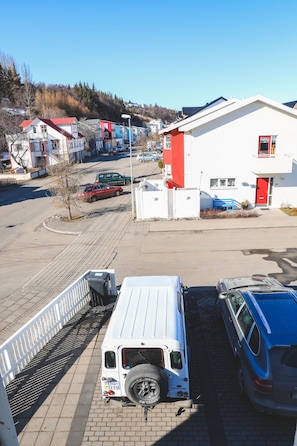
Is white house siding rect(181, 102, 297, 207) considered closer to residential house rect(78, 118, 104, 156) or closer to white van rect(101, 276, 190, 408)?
white van rect(101, 276, 190, 408)

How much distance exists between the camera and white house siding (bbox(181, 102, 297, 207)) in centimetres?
2030

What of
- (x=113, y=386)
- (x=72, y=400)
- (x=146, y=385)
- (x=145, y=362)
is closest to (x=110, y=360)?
(x=113, y=386)

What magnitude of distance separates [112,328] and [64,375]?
6.40 feet

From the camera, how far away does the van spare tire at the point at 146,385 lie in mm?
5117

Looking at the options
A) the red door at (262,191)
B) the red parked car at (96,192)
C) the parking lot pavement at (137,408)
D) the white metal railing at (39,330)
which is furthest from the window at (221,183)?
the white metal railing at (39,330)

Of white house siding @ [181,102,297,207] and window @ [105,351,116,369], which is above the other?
white house siding @ [181,102,297,207]

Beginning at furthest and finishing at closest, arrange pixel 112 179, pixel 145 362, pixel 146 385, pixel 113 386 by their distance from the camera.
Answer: pixel 112 179
pixel 113 386
pixel 145 362
pixel 146 385

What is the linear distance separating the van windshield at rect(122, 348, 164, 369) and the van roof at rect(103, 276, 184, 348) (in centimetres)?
13

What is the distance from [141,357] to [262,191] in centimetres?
1879

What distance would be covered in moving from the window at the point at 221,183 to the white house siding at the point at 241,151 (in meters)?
0.22

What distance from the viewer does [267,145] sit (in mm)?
20812

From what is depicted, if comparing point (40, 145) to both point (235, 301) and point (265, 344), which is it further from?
point (265, 344)

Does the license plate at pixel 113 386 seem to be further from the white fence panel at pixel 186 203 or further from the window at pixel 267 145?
the window at pixel 267 145

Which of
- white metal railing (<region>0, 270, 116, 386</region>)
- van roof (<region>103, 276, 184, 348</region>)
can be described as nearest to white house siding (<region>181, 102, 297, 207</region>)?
white metal railing (<region>0, 270, 116, 386</region>)
